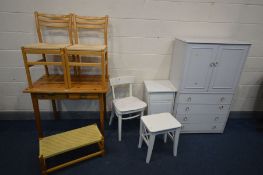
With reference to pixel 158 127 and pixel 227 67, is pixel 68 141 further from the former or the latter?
pixel 227 67

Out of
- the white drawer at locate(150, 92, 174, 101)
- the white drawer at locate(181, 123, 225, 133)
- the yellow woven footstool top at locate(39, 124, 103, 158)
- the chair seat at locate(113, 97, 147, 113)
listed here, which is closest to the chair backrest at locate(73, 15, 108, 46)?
the chair seat at locate(113, 97, 147, 113)

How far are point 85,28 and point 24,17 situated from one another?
28.9 inches

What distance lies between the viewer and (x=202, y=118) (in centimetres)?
226

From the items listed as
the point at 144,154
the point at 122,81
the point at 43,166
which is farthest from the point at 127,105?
the point at 43,166

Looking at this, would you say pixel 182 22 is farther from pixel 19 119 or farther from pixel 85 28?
pixel 19 119

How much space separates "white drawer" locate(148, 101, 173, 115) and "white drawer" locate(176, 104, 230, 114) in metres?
0.11

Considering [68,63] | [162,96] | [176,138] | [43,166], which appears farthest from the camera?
[162,96]

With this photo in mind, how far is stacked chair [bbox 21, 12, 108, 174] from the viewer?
1649 mm

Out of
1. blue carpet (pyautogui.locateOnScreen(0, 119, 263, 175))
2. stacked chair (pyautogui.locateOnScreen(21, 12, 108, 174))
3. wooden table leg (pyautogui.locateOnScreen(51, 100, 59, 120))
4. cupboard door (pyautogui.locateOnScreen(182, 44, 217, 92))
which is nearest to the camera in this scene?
stacked chair (pyautogui.locateOnScreen(21, 12, 108, 174))

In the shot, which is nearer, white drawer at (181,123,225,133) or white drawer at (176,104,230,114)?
white drawer at (176,104,230,114)

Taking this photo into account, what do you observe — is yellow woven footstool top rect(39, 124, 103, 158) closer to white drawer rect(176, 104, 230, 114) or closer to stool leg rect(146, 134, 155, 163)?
stool leg rect(146, 134, 155, 163)

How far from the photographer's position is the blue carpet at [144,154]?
1756mm

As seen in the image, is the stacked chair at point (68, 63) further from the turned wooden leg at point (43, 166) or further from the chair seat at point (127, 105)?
the chair seat at point (127, 105)

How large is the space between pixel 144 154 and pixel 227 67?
57.7 inches
